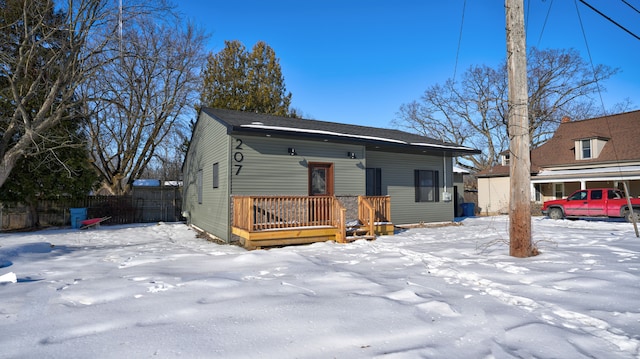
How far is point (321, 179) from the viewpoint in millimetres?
10742

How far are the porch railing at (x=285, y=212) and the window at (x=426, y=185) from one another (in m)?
5.44

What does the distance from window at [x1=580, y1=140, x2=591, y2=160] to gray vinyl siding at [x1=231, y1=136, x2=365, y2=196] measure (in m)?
16.4

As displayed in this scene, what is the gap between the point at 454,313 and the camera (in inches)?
139

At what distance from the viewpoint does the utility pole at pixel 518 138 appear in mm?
6070

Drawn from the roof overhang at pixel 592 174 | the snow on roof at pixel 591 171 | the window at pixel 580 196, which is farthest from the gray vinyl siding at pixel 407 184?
the snow on roof at pixel 591 171

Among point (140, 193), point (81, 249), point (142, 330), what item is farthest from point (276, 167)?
point (140, 193)

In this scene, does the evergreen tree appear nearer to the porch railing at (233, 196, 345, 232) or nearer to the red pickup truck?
the porch railing at (233, 196, 345, 232)

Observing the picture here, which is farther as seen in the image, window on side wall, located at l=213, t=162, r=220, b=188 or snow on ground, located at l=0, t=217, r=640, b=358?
window on side wall, located at l=213, t=162, r=220, b=188

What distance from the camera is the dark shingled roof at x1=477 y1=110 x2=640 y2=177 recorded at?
61.2ft

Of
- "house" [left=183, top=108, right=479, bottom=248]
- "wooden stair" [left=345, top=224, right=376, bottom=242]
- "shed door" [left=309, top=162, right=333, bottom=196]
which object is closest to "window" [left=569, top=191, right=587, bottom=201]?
"house" [left=183, top=108, right=479, bottom=248]

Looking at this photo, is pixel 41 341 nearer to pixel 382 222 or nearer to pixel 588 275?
pixel 588 275

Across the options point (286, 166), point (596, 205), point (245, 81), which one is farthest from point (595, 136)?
point (245, 81)

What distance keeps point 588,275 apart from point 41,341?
6.27 metres

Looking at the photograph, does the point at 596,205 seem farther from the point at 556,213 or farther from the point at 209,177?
the point at 209,177
